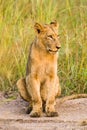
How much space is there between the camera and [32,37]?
9.30 m

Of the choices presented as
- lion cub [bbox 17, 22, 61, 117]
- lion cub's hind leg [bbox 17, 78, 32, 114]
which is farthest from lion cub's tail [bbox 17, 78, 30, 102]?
lion cub [bbox 17, 22, 61, 117]

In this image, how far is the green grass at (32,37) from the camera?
28.0ft

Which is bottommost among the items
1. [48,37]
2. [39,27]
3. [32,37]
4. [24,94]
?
[24,94]

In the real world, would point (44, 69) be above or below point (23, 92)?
above

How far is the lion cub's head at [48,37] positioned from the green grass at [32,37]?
1.35 meters

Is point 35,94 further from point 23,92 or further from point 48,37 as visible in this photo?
point 48,37

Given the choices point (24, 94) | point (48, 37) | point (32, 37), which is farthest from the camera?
point (32, 37)

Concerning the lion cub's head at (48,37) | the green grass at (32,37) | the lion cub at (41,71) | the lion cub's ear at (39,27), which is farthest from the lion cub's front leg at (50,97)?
the green grass at (32,37)

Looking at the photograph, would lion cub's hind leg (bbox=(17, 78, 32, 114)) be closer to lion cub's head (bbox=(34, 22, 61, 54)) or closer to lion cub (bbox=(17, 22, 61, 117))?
lion cub (bbox=(17, 22, 61, 117))

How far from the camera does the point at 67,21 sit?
390 inches

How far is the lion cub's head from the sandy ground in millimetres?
812

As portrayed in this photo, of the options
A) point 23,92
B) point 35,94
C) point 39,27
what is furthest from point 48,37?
point 23,92

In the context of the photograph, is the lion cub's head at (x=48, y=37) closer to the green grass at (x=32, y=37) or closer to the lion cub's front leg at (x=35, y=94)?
the lion cub's front leg at (x=35, y=94)

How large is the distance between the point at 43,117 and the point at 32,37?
2.44m
